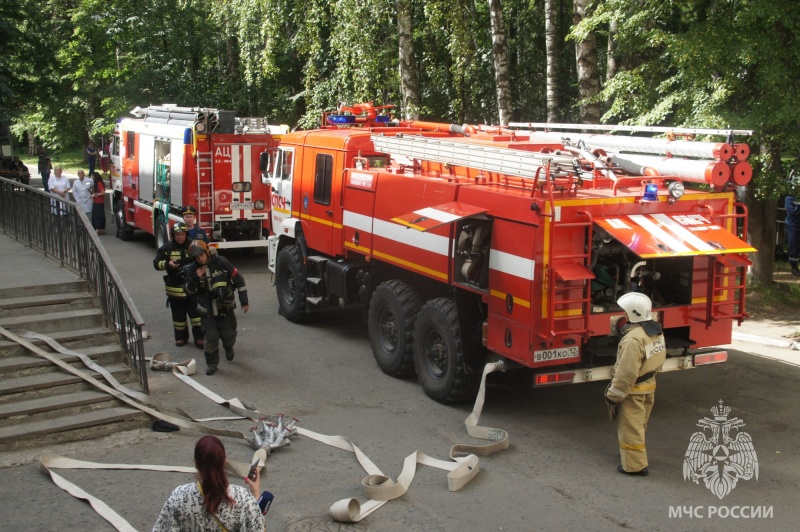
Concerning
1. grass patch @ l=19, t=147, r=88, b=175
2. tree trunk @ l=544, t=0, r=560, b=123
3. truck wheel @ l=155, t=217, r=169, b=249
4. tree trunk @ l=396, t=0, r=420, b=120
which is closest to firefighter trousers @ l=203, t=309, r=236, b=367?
truck wheel @ l=155, t=217, r=169, b=249

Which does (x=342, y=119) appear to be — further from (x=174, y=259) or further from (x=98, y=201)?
(x=98, y=201)

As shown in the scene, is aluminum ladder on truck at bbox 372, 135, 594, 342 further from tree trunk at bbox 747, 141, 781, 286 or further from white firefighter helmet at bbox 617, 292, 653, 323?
tree trunk at bbox 747, 141, 781, 286

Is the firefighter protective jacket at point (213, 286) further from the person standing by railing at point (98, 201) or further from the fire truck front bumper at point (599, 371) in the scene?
the person standing by railing at point (98, 201)

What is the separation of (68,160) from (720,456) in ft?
153

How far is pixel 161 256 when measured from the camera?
11.7 metres

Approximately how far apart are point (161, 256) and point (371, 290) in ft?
9.33

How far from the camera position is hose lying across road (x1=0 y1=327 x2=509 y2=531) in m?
6.80

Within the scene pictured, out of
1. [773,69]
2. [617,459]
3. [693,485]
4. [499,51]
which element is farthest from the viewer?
[499,51]

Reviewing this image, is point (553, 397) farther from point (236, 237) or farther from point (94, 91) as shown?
point (94, 91)

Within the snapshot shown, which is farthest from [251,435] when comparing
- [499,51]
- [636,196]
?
[499,51]

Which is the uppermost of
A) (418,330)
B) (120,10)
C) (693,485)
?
(120,10)

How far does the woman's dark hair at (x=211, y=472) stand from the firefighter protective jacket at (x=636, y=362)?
4.04 meters

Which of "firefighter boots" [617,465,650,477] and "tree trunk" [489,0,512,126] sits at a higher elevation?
"tree trunk" [489,0,512,126]

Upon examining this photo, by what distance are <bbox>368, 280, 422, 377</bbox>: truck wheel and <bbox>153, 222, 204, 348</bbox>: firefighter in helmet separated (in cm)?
259
